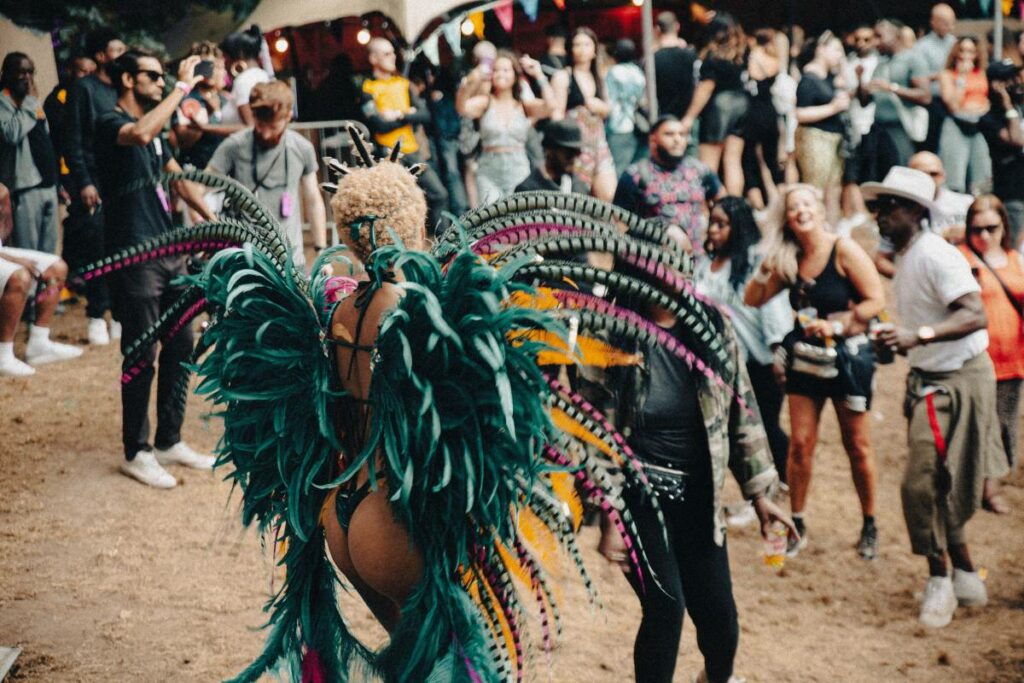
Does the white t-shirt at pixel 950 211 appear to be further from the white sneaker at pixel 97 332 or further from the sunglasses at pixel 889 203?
the white sneaker at pixel 97 332

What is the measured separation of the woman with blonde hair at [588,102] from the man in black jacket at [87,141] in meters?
3.23

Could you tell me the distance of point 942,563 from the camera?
191 inches

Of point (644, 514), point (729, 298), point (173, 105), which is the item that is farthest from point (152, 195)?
point (644, 514)

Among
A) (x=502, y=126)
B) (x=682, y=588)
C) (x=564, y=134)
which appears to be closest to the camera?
(x=682, y=588)

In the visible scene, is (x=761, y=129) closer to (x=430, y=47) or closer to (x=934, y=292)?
(x=430, y=47)

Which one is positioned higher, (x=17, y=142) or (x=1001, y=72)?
(x=17, y=142)

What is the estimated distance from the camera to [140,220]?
561cm

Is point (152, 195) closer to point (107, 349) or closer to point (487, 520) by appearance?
point (107, 349)

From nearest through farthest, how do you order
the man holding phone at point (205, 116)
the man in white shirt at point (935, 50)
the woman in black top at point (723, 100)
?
the man holding phone at point (205, 116) < the woman in black top at point (723, 100) < the man in white shirt at point (935, 50)

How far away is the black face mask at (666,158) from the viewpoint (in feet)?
20.3

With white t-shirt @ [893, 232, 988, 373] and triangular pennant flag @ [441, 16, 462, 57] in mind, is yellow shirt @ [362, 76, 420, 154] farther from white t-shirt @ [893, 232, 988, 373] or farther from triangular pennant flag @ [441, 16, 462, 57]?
white t-shirt @ [893, 232, 988, 373]

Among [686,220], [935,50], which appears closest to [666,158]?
[686,220]

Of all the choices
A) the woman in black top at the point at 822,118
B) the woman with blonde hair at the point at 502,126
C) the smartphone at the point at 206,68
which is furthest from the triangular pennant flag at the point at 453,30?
the woman in black top at the point at 822,118

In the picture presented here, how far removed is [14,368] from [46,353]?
587 millimetres
